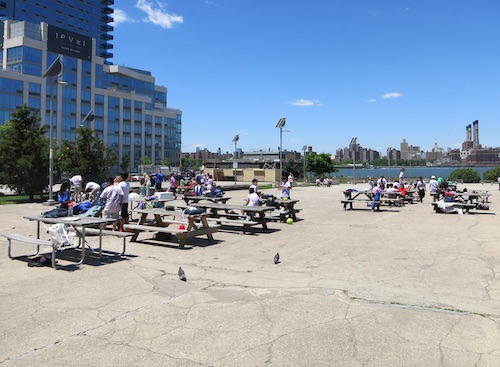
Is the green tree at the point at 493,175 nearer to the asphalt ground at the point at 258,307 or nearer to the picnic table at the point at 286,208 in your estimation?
the picnic table at the point at 286,208

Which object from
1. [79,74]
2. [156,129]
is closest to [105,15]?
[156,129]

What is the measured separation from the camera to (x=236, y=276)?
7.51 m

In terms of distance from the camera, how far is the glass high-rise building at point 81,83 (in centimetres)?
7562

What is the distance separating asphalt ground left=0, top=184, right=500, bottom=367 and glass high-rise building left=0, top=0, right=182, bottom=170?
61.0 meters

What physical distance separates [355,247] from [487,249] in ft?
10.2

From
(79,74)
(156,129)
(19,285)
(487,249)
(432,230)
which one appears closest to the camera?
(19,285)

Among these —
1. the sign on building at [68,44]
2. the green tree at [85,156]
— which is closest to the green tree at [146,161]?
the sign on building at [68,44]

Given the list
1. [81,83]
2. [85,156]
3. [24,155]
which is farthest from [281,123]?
[81,83]

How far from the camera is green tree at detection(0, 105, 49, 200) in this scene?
22.4 m

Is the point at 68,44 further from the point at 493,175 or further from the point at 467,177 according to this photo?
the point at 493,175

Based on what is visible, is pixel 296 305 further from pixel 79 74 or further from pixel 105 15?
pixel 105 15

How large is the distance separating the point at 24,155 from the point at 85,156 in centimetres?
483

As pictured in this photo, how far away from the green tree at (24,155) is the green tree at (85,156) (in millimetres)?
2824

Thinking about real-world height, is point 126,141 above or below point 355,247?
above
